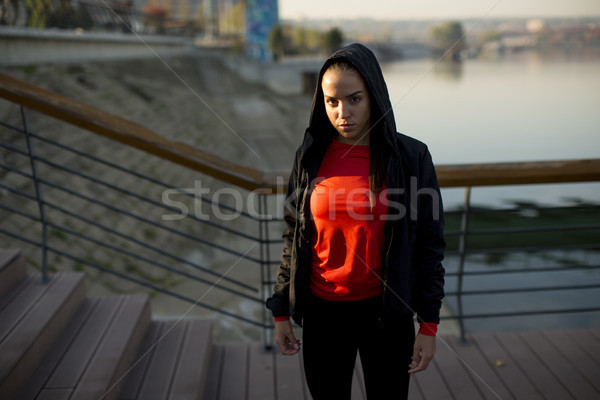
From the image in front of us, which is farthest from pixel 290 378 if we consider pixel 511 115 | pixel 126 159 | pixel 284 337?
pixel 511 115

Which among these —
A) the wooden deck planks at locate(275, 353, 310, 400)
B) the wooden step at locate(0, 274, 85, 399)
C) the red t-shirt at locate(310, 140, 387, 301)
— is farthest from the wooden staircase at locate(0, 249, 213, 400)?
the red t-shirt at locate(310, 140, 387, 301)

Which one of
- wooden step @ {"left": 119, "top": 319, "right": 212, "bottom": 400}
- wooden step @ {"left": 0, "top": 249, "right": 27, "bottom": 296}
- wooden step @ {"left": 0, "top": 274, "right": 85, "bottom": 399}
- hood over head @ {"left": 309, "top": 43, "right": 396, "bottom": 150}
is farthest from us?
wooden step @ {"left": 0, "top": 249, "right": 27, "bottom": 296}

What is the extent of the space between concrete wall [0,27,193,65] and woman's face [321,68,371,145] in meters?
7.72

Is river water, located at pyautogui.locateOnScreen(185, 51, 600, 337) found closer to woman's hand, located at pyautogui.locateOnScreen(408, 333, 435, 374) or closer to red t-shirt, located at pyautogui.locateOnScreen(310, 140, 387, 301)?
red t-shirt, located at pyautogui.locateOnScreen(310, 140, 387, 301)

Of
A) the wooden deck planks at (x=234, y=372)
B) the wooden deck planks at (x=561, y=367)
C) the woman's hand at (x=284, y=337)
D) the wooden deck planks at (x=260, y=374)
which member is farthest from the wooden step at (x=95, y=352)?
the wooden deck planks at (x=561, y=367)

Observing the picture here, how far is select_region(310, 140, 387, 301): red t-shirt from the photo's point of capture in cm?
132

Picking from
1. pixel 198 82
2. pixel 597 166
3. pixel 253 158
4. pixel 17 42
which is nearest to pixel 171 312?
pixel 597 166

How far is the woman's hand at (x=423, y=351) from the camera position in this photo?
1370 mm

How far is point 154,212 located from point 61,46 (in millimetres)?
6915

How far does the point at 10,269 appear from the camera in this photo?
2.41 meters

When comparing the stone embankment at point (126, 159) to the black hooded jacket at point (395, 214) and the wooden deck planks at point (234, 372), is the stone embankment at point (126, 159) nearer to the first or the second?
the wooden deck planks at point (234, 372)

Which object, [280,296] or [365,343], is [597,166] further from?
[280,296]

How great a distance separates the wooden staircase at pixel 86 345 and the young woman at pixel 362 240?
0.88 m

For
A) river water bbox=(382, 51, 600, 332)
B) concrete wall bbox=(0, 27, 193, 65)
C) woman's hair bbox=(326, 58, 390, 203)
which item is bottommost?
river water bbox=(382, 51, 600, 332)
